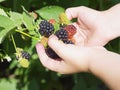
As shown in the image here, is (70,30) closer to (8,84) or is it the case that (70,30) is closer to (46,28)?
(46,28)

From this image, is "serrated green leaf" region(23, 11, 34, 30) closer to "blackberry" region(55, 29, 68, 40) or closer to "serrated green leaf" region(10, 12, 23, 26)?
"serrated green leaf" region(10, 12, 23, 26)

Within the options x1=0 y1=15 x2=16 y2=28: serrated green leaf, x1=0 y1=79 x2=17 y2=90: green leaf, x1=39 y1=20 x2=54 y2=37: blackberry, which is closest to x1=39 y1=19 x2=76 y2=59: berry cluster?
x1=39 y1=20 x2=54 y2=37: blackberry

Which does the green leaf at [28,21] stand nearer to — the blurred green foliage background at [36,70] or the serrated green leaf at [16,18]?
the serrated green leaf at [16,18]

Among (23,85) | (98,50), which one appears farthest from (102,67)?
(23,85)

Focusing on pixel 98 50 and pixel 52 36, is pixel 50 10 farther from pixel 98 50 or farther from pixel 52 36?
pixel 98 50

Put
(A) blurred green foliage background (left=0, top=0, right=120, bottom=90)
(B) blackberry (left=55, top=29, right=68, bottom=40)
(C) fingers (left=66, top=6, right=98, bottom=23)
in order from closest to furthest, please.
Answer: (B) blackberry (left=55, top=29, right=68, bottom=40), (C) fingers (left=66, top=6, right=98, bottom=23), (A) blurred green foliage background (left=0, top=0, right=120, bottom=90)

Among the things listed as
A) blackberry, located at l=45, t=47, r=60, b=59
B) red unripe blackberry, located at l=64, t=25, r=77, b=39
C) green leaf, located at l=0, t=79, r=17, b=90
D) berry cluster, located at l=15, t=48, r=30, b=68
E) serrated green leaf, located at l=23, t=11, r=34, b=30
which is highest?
serrated green leaf, located at l=23, t=11, r=34, b=30

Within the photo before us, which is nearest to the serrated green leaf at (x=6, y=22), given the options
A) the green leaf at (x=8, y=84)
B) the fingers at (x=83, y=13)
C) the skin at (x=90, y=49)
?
the skin at (x=90, y=49)

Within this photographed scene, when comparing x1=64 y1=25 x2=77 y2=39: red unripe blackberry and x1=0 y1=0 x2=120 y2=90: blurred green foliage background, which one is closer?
x1=64 y1=25 x2=77 y2=39: red unripe blackberry
